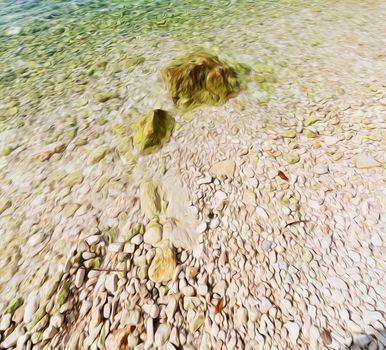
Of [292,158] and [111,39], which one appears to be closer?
[292,158]

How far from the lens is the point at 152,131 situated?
468 centimetres

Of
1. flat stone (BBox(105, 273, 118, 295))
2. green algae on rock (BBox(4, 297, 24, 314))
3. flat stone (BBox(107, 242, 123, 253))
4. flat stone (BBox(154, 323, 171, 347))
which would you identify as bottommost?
green algae on rock (BBox(4, 297, 24, 314))

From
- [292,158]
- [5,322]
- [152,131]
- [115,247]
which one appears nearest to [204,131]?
[152,131]

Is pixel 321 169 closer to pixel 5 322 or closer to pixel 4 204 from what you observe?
pixel 5 322

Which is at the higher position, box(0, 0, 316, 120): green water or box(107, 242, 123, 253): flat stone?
box(0, 0, 316, 120): green water

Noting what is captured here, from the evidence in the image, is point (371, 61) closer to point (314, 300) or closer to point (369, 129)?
point (369, 129)

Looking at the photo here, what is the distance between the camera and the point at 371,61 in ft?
19.3

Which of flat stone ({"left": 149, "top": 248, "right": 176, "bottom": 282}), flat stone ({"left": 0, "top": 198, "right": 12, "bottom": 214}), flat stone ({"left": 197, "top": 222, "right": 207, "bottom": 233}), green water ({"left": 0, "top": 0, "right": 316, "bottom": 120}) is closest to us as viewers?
flat stone ({"left": 149, "top": 248, "right": 176, "bottom": 282})

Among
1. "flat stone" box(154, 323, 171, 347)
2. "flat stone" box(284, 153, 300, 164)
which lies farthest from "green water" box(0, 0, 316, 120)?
"flat stone" box(154, 323, 171, 347)

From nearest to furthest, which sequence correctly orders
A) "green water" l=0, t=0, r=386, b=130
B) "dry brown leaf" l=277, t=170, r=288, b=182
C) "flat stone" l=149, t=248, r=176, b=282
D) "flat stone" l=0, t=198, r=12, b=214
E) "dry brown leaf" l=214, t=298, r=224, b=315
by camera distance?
"dry brown leaf" l=214, t=298, r=224, b=315, "flat stone" l=149, t=248, r=176, b=282, "dry brown leaf" l=277, t=170, r=288, b=182, "flat stone" l=0, t=198, r=12, b=214, "green water" l=0, t=0, r=386, b=130

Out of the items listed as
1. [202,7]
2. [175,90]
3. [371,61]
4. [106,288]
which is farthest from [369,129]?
[202,7]

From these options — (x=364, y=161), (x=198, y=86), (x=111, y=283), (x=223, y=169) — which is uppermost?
(x=198, y=86)

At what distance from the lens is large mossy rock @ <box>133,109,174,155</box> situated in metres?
4.61

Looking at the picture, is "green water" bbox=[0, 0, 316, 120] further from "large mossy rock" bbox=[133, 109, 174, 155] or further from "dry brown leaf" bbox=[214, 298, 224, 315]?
"dry brown leaf" bbox=[214, 298, 224, 315]
